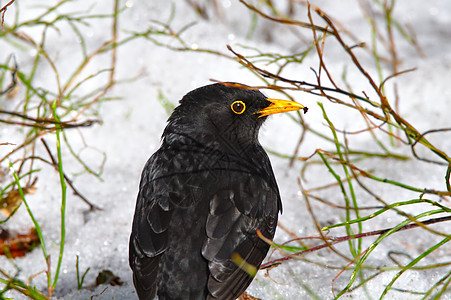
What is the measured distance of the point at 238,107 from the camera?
12.9 ft

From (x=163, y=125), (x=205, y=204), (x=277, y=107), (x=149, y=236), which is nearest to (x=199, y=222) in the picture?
(x=205, y=204)

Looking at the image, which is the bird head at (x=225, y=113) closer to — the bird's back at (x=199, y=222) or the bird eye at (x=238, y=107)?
the bird eye at (x=238, y=107)

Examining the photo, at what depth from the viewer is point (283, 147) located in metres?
5.68

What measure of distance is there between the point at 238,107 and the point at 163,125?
1873 millimetres

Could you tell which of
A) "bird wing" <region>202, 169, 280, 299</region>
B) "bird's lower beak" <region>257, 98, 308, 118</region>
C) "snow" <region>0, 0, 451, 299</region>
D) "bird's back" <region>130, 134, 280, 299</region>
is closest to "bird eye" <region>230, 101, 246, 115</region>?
"bird's lower beak" <region>257, 98, 308, 118</region>

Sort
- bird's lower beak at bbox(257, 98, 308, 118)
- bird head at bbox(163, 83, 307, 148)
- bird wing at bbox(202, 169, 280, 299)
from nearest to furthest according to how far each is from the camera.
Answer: bird wing at bbox(202, 169, 280, 299) < bird's lower beak at bbox(257, 98, 308, 118) < bird head at bbox(163, 83, 307, 148)

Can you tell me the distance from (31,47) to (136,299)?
3.65m

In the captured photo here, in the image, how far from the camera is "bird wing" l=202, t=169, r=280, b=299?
316cm

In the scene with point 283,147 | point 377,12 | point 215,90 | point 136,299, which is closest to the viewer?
point 136,299

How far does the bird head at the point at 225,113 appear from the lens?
3928mm

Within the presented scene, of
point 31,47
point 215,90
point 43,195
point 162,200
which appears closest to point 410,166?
point 215,90

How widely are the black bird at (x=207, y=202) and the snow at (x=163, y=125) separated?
509 mm

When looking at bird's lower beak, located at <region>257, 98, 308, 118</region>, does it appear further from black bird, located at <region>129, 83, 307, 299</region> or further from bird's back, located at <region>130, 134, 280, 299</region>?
bird's back, located at <region>130, 134, 280, 299</region>

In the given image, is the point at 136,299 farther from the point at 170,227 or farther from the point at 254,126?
the point at 254,126
